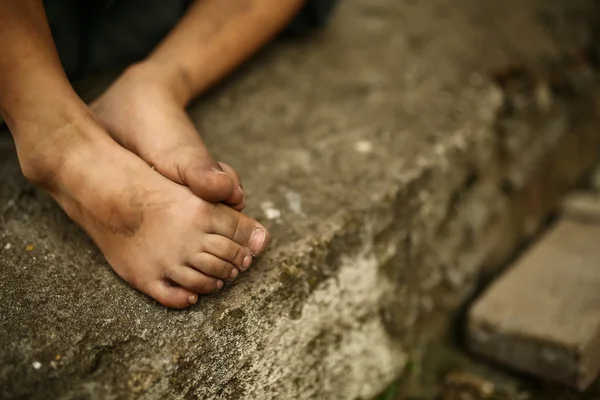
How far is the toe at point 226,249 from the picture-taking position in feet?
2.25

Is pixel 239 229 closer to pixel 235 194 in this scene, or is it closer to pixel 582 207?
pixel 235 194

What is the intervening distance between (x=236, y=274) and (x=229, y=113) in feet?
1.32

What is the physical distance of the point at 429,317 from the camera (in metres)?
1.09

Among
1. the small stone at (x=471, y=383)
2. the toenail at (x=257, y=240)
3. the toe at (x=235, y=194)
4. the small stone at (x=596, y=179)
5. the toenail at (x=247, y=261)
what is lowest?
the small stone at (x=471, y=383)

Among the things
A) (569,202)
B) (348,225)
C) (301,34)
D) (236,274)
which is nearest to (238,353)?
(236,274)

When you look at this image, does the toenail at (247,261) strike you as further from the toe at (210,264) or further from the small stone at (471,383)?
the small stone at (471,383)

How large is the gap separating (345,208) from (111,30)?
457 millimetres

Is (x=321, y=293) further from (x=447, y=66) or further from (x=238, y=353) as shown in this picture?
(x=447, y=66)

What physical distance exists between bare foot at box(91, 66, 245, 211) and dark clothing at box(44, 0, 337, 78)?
0.43 ft

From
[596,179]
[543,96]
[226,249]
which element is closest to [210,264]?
[226,249]

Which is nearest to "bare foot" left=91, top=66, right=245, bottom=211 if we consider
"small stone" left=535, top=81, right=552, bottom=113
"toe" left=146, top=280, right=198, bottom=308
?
"toe" left=146, top=280, right=198, bottom=308

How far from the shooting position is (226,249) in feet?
2.26

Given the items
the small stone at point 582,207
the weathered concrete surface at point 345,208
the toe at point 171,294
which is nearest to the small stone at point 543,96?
the weathered concrete surface at point 345,208

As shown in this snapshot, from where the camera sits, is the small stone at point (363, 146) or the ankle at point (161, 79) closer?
the ankle at point (161, 79)
